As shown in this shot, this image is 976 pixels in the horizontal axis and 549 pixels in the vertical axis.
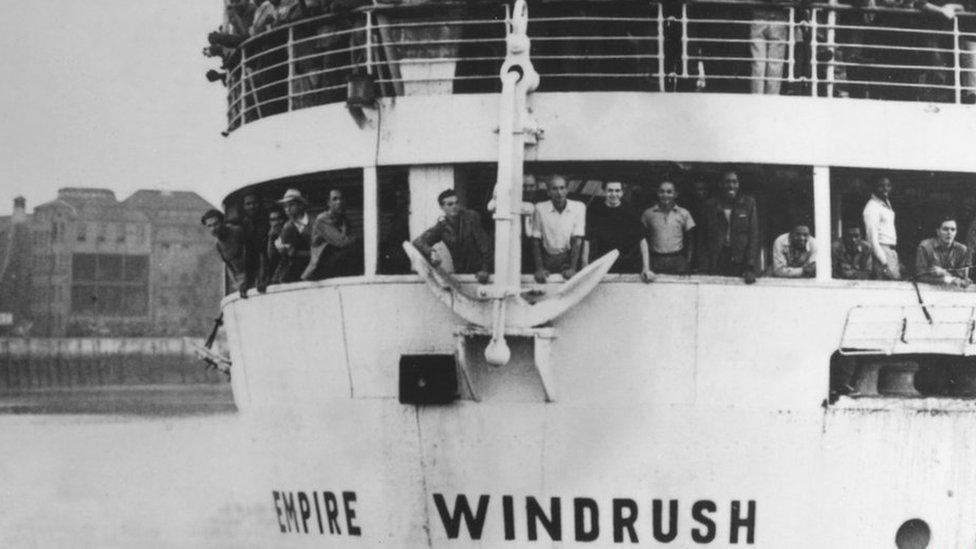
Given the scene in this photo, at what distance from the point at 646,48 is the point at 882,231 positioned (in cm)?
236

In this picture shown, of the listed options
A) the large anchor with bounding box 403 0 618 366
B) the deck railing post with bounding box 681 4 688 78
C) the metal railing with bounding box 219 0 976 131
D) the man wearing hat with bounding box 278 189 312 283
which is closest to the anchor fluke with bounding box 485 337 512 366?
the large anchor with bounding box 403 0 618 366

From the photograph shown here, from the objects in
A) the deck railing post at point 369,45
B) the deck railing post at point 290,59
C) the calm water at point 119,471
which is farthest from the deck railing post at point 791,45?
the calm water at point 119,471

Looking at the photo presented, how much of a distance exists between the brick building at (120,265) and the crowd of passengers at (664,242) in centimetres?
2072

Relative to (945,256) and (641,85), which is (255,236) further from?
(945,256)

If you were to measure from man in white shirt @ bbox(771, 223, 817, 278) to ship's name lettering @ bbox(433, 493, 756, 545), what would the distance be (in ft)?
5.82

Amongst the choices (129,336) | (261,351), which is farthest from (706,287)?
(129,336)

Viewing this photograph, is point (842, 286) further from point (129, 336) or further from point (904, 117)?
point (129, 336)

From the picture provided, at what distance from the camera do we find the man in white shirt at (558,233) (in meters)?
12.4

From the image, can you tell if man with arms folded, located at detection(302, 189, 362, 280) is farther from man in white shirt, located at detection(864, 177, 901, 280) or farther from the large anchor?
man in white shirt, located at detection(864, 177, 901, 280)

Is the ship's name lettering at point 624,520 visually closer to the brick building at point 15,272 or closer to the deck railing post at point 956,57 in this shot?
the deck railing post at point 956,57

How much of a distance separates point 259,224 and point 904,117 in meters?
5.55

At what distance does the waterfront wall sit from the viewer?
39.7 m

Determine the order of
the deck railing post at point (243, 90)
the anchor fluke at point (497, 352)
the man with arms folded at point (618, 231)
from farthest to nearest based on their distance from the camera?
the deck railing post at point (243, 90), the man with arms folded at point (618, 231), the anchor fluke at point (497, 352)

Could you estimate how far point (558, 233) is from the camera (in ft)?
40.9
